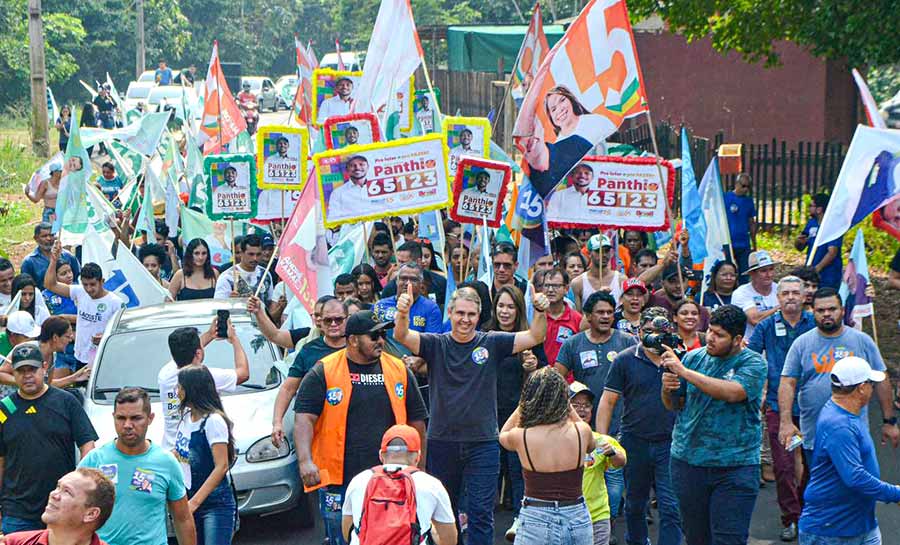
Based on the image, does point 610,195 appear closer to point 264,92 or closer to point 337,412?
point 337,412

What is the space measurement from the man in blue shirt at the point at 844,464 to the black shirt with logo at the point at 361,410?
2333 millimetres


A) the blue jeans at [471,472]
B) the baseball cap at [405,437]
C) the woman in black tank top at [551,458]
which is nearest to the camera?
the baseball cap at [405,437]

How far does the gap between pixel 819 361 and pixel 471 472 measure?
226cm

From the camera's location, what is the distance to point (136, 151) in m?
16.5

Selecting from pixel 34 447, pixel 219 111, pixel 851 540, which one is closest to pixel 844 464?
pixel 851 540

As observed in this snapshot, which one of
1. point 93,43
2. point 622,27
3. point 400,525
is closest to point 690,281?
point 622,27

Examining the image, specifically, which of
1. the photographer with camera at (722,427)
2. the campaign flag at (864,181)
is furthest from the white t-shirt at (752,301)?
the photographer with camera at (722,427)

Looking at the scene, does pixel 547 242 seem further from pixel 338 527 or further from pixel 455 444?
pixel 338 527

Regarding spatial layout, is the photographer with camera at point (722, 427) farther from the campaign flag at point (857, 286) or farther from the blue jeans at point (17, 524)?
the blue jeans at point (17, 524)

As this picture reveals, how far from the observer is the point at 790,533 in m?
8.75

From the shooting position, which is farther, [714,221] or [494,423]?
[714,221]

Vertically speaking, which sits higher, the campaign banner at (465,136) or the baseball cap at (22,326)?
the campaign banner at (465,136)

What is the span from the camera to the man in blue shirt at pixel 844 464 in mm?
6434

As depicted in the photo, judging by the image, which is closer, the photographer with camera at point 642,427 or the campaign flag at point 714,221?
the photographer with camera at point 642,427
